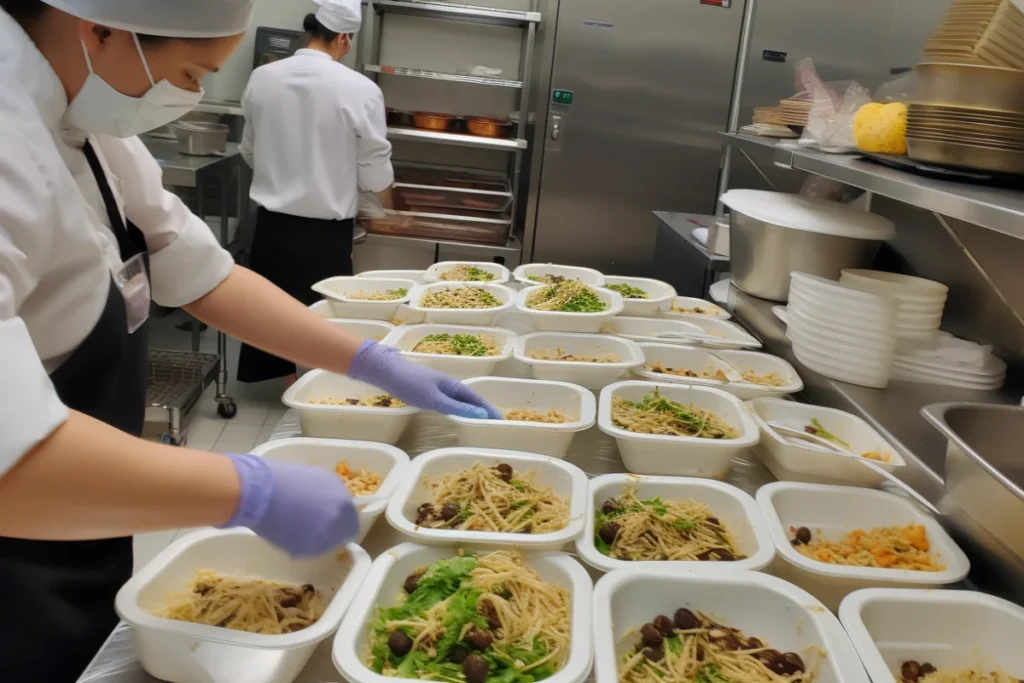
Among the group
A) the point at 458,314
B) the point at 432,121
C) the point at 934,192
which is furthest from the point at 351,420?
the point at 432,121

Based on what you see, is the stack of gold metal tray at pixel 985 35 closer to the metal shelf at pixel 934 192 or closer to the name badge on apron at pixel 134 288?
the metal shelf at pixel 934 192

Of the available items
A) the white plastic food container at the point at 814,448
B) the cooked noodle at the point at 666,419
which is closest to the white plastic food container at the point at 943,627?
the white plastic food container at the point at 814,448

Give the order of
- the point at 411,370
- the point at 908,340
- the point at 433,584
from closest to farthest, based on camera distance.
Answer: the point at 433,584 < the point at 411,370 < the point at 908,340

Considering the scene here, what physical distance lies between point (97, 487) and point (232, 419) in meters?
3.21

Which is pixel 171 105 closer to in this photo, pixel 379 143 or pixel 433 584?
Answer: pixel 433 584

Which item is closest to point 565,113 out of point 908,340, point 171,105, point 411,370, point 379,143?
point 379,143

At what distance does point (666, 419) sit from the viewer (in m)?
1.76

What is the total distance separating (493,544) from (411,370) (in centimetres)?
49

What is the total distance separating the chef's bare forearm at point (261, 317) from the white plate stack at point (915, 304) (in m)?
1.40

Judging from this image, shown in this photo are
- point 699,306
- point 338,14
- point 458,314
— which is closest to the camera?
point 458,314

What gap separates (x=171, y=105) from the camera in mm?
1101

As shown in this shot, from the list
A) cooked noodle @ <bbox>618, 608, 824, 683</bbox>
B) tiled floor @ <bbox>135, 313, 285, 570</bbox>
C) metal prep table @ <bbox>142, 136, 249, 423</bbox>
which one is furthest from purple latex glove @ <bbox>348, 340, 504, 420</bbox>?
metal prep table @ <bbox>142, 136, 249, 423</bbox>

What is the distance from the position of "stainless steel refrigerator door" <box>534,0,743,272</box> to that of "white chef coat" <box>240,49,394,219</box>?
3.88 ft

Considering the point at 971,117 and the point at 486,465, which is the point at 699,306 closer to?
the point at 971,117
